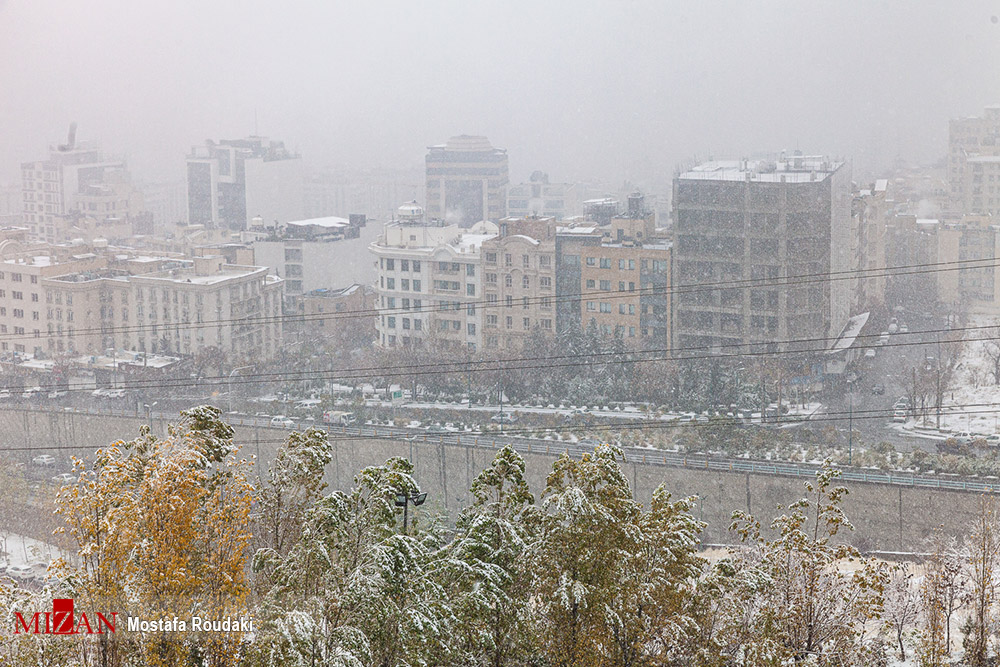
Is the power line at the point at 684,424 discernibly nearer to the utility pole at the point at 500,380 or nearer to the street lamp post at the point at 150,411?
the street lamp post at the point at 150,411

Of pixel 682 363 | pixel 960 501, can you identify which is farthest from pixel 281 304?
pixel 960 501

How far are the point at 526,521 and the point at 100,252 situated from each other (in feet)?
49.8

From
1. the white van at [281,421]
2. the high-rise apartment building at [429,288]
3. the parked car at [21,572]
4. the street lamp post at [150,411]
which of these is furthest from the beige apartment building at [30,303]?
the parked car at [21,572]

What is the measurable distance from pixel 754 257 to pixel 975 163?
360 inches

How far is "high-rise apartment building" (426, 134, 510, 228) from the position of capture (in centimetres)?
2678

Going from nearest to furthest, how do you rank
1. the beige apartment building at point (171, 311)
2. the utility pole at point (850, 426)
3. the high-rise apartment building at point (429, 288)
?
the utility pole at point (850, 426)
the high-rise apartment building at point (429, 288)
the beige apartment building at point (171, 311)

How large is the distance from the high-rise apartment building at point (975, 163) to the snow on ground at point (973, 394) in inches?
244

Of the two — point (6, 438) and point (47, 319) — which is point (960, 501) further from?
point (47, 319)

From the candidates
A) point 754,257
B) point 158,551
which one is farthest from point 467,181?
point 158,551

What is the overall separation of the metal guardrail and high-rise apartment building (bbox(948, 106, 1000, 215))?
11.9 m

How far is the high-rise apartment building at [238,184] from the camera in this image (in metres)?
26.6

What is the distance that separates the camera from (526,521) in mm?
2555

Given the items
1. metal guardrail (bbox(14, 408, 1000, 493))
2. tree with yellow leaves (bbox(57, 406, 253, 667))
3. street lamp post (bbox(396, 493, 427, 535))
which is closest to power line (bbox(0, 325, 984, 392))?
metal guardrail (bbox(14, 408, 1000, 493))

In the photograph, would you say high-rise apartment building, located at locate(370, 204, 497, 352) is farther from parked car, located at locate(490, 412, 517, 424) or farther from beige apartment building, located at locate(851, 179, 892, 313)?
beige apartment building, located at locate(851, 179, 892, 313)
